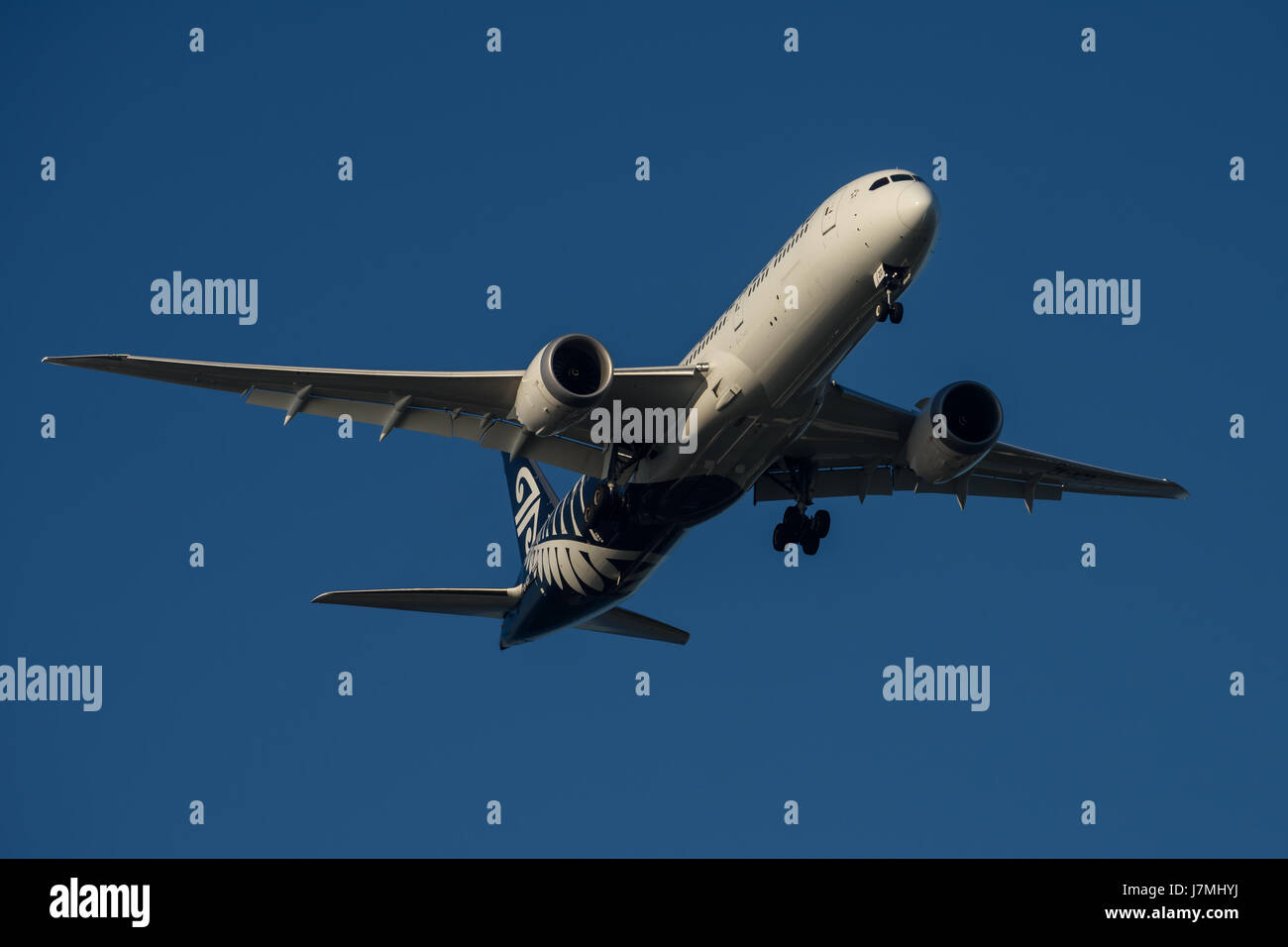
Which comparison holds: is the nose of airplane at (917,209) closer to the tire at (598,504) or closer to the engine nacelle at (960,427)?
the engine nacelle at (960,427)

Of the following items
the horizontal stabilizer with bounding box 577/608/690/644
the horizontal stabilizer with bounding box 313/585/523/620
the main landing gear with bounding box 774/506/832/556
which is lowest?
the horizontal stabilizer with bounding box 577/608/690/644

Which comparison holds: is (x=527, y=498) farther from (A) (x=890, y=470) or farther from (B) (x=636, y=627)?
(A) (x=890, y=470)

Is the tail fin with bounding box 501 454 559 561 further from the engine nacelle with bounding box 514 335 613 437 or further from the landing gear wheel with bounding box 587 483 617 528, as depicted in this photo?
the engine nacelle with bounding box 514 335 613 437

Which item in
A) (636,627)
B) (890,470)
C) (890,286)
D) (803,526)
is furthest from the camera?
(636,627)

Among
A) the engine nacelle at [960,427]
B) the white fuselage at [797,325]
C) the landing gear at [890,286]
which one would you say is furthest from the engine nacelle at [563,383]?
the engine nacelle at [960,427]

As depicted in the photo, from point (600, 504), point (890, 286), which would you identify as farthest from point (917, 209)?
point (600, 504)
